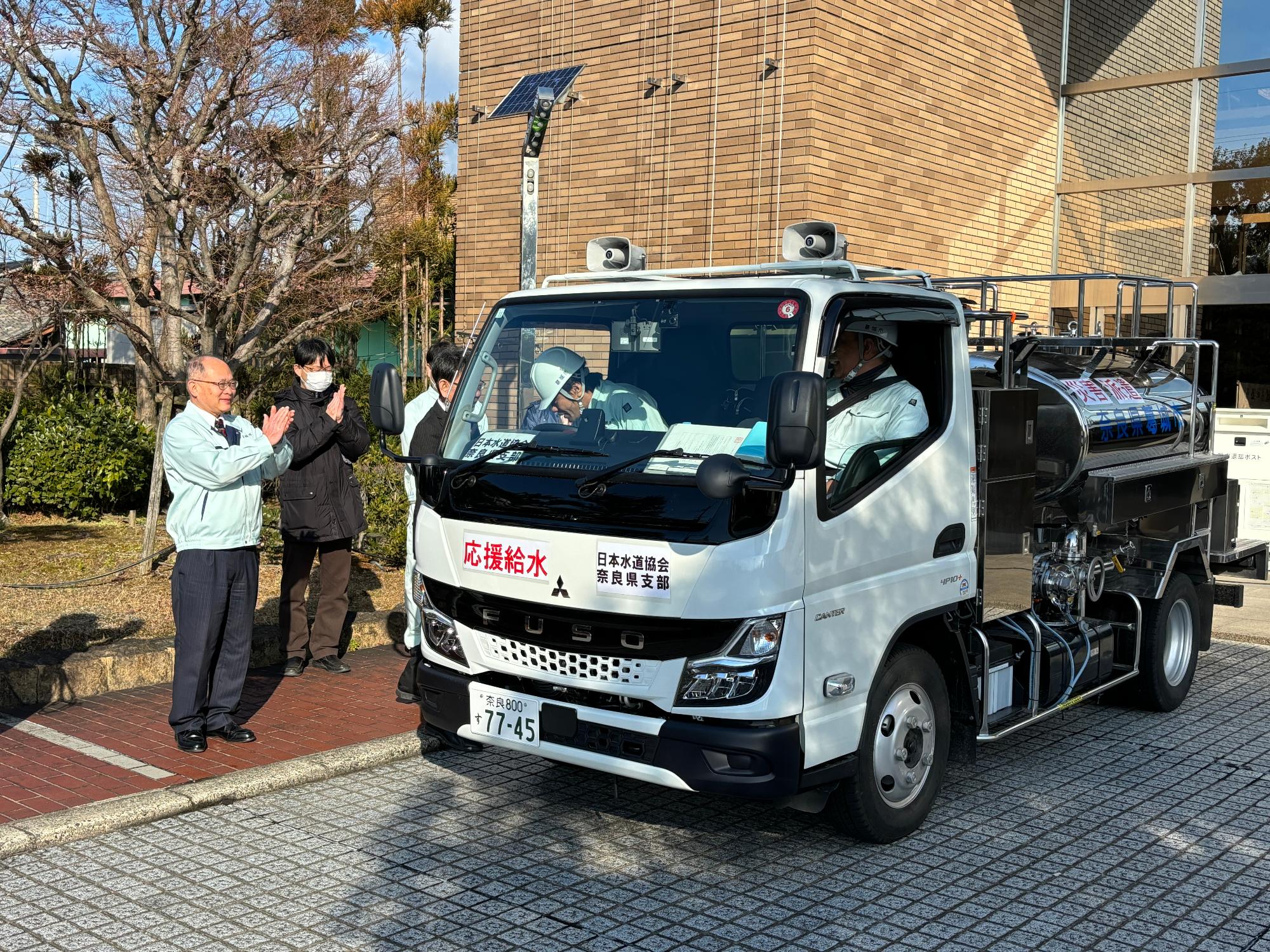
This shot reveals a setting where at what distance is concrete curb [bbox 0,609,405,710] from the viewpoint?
674 centimetres

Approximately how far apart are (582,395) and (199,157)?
6.08 m

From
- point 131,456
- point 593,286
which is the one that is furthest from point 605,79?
point 593,286

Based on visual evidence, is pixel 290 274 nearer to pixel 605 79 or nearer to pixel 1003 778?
pixel 605 79

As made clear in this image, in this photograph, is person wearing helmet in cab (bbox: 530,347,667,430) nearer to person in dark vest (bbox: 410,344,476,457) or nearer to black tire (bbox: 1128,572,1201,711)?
person in dark vest (bbox: 410,344,476,457)

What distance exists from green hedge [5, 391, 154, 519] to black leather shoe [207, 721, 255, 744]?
23.9 ft

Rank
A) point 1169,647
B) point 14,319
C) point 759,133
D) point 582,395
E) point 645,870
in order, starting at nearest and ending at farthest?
point 645,870 → point 582,395 → point 1169,647 → point 759,133 → point 14,319

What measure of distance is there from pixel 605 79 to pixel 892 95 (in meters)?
2.90

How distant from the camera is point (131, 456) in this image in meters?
12.9

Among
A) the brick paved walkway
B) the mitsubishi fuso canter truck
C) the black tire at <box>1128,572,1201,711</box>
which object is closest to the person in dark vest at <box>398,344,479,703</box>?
the brick paved walkway

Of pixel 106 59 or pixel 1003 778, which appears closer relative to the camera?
pixel 1003 778

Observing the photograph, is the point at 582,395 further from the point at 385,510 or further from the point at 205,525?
the point at 385,510

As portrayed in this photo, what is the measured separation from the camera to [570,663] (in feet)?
15.5

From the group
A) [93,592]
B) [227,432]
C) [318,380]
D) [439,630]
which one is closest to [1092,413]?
[439,630]

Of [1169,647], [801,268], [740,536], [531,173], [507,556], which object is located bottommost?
[1169,647]
